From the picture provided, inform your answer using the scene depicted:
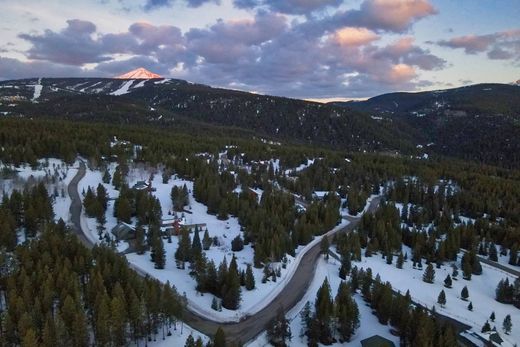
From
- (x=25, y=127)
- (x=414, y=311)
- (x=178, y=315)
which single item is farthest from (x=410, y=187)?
(x=25, y=127)

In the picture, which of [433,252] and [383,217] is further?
[383,217]

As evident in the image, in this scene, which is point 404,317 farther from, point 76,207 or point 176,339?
point 76,207

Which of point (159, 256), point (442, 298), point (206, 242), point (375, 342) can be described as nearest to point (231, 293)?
point (159, 256)

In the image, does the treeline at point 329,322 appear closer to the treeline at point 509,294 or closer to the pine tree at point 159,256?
the pine tree at point 159,256

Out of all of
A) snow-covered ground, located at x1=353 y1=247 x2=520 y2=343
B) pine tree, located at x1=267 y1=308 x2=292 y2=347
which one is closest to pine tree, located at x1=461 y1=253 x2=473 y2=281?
snow-covered ground, located at x1=353 y1=247 x2=520 y2=343

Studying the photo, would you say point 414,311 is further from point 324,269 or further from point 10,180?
point 10,180

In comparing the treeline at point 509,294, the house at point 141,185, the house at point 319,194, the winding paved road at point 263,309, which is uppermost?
the house at point 141,185

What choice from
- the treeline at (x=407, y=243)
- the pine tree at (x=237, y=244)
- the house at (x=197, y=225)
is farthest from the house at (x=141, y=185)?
the treeline at (x=407, y=243)
